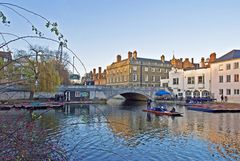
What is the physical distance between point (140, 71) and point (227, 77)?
36793 mm

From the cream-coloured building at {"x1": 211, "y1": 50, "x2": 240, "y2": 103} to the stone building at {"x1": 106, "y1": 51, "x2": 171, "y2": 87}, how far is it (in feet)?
108

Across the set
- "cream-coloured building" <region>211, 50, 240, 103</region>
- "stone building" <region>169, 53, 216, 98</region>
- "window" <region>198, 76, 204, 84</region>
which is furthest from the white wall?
"window" <region>198, 76, 204, 84</region>

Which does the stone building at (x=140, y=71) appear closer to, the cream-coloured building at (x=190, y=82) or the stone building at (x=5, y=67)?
the cream-coloured building at (x=190, y=82)

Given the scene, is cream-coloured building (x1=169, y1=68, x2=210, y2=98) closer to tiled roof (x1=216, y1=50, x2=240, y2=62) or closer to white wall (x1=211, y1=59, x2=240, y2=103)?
white wall (x1=211, y1=59, x2=240, y2=103)

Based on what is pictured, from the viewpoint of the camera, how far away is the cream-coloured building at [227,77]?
46781 mm

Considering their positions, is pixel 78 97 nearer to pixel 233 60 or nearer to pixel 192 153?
pixel 233 60

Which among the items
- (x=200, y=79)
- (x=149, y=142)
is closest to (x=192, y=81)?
(x=200, y=79)

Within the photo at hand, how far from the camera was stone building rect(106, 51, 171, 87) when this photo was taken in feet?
268

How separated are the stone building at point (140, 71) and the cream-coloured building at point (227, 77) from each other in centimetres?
3281

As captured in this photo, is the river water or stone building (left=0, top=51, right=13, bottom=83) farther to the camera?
the river water

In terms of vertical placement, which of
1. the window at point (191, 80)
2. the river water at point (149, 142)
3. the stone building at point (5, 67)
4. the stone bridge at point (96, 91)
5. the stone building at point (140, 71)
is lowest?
the river water at point (149, 142)

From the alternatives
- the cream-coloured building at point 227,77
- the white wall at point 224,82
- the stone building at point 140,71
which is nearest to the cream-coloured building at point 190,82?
the white wall at point 224,82

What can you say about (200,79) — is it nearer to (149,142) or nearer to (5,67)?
(149,142)

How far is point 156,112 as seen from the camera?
3219 centimetres
